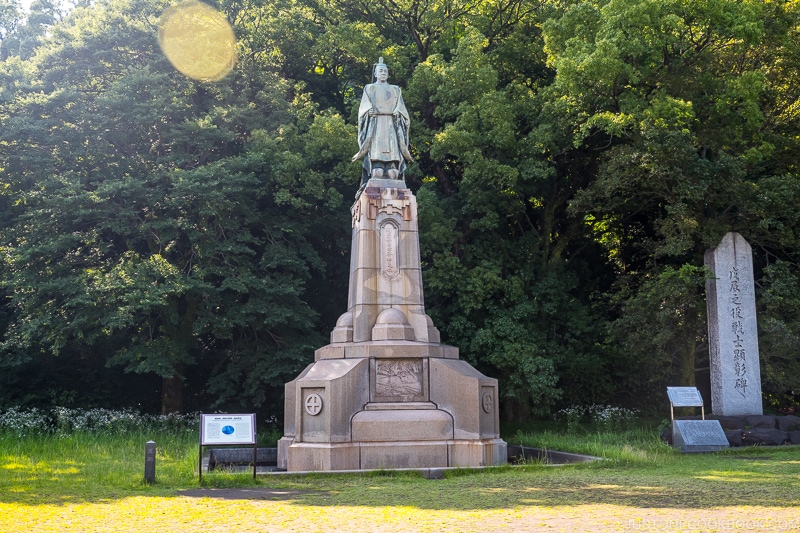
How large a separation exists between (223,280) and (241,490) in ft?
37.6

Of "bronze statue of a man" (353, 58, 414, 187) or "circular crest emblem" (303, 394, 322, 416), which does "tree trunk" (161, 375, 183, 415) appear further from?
"circular crest emblem" (303, 394, 322, 416)

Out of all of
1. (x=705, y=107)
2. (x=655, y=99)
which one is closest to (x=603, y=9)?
(x=655, y=99)

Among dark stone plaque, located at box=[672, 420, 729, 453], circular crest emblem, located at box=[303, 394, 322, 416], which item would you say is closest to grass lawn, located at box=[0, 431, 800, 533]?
dark stone plaque, located at box=[672, 420, 729, 453]

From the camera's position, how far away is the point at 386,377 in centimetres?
1305

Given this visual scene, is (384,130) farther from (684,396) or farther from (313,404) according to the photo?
(684,396)

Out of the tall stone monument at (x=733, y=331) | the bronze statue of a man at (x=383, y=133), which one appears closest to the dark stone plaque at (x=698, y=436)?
the tall stone monument at (x=733, y=331)

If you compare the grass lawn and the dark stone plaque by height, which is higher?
the dark stone plaque

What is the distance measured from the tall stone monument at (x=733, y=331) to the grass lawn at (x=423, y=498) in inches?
137

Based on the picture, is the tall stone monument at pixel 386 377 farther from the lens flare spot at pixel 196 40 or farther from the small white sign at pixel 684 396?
the lens flare spot at pixel 196 40

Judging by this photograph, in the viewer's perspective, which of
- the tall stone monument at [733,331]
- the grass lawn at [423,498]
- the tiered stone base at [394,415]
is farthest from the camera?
the tall stone monument at [733,331]

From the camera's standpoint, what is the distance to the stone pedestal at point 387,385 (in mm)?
12391

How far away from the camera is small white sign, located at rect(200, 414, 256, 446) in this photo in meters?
9.81

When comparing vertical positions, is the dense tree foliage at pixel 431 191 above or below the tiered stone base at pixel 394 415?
above

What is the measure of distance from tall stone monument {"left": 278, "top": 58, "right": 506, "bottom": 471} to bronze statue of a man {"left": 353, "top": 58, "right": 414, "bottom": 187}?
2cm
